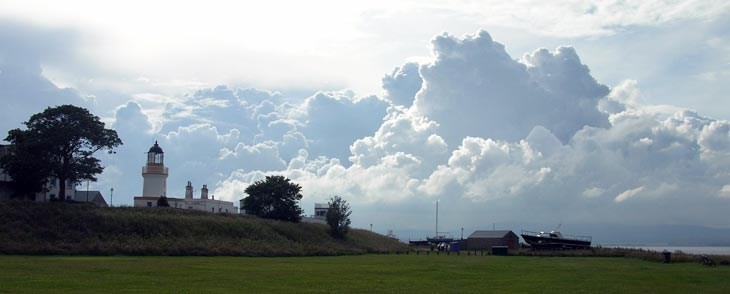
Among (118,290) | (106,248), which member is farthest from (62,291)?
(106,248)

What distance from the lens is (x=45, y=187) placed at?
82.2 m

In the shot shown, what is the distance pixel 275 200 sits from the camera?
9769 centimetres

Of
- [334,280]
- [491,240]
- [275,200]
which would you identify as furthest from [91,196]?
[334,280]

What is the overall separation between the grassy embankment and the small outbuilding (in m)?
31.3

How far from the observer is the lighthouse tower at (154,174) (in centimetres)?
9369

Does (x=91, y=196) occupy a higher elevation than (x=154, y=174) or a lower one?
lower

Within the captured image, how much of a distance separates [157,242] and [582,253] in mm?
41774

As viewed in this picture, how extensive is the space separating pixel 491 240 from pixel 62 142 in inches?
2495

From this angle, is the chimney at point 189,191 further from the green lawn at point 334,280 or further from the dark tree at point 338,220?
the green lawn at point 334,280

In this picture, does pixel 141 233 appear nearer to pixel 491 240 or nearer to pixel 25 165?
pixel 25 165

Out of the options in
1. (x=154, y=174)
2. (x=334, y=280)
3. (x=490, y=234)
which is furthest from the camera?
(x=490, y=234)

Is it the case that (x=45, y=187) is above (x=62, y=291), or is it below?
above

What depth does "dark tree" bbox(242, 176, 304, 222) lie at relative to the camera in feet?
319

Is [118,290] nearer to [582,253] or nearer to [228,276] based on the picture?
[228,276]
